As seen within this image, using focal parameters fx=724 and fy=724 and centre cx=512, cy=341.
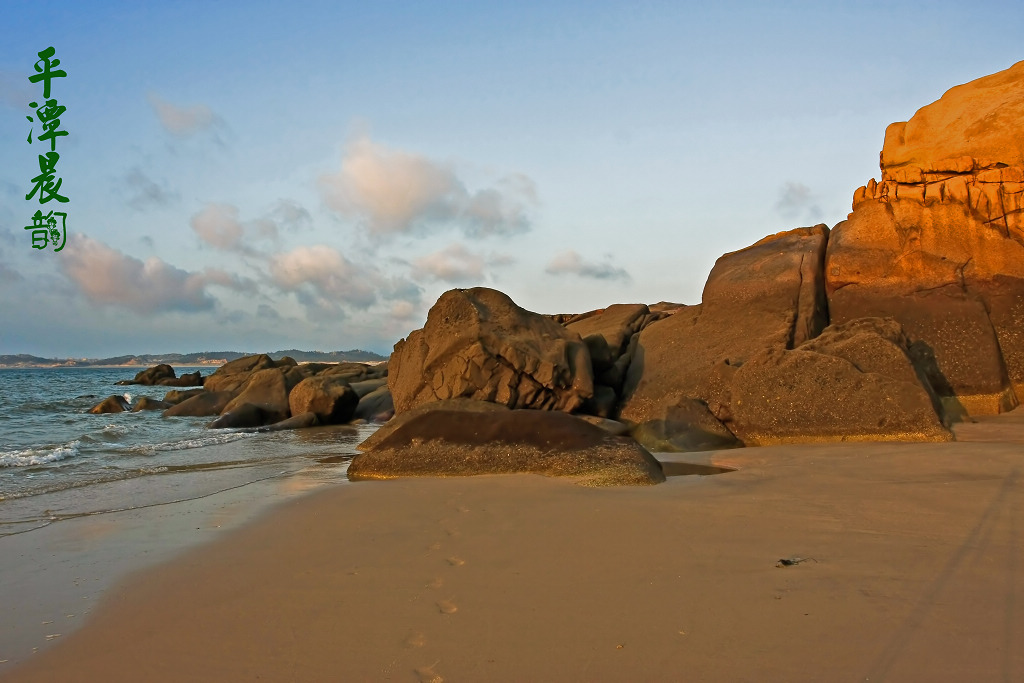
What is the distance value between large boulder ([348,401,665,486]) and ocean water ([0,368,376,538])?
69 cm

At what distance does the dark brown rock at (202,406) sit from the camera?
734 inches

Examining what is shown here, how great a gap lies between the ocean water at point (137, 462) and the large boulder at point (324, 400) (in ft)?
2.91

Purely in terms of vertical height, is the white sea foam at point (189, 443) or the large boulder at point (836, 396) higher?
the large boulder at point (836, 396)

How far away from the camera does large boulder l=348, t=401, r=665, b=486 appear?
20.4 ft

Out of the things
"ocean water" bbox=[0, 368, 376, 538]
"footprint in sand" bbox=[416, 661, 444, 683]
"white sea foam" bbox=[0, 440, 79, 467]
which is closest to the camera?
"footprint in sand" bbox=[416, 661, 444, 683]

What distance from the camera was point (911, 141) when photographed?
1283 centimetres

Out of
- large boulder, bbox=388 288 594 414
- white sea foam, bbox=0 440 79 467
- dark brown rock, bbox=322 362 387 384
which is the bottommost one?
white sea foam, bbox=0 440 79 467

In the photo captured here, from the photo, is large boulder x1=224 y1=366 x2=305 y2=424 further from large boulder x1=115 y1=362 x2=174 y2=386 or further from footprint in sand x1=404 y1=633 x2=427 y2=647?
large boulder x1=115 y1=362 x2=174 y2=386

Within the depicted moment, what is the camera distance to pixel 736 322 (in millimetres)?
11773

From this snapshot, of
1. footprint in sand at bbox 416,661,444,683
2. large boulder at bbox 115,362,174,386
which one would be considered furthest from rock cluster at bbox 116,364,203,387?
footprint in sand at bbox 416,661,444,683

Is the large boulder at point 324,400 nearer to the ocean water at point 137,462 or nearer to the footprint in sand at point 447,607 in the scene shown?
the ocean water at point 137,462

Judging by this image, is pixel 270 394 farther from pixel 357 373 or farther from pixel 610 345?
pixel 357 373

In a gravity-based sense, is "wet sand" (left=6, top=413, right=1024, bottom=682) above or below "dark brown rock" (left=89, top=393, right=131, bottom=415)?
above

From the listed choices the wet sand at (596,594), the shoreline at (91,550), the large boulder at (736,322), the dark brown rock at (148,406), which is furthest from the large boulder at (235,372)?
the wet sand at (596,594)
